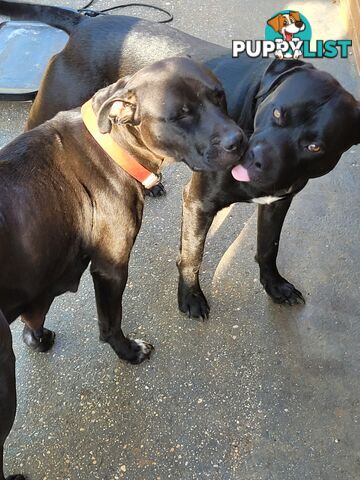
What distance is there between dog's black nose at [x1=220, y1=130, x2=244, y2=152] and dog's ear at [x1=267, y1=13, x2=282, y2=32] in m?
3.14

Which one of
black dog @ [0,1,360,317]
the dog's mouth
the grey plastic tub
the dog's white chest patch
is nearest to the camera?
black dog @ [0,1,360,317]

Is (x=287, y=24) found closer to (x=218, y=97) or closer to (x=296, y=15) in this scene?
(x=296, y=15)

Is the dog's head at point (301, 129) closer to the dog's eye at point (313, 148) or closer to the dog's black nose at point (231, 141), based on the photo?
the dog's eye at point (313, 148)

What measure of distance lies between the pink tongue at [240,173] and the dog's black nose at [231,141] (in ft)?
0.58

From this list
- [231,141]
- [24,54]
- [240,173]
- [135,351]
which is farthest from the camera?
[24,54]

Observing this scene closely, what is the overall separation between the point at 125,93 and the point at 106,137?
0.18 meters

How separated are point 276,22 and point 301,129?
3.10 metres

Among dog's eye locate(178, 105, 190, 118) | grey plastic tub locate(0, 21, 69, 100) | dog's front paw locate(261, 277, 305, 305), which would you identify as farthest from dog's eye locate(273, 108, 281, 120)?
grey plastic tub locate(0, 21, 69, 100)

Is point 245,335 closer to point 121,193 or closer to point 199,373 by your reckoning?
point 199,373

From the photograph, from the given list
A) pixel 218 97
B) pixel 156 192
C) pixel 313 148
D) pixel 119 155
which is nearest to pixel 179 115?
pixel 218 97

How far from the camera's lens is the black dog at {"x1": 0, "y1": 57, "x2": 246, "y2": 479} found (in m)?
2.01

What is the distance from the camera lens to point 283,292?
113 inches

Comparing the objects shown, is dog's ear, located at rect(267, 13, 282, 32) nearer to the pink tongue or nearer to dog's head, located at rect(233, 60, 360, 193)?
dog's head, located at rect(233, 60, 360, 193)

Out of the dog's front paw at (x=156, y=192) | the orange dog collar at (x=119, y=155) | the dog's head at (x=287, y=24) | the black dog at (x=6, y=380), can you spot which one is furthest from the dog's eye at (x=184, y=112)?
the dog's head at (x=287, y=24)
